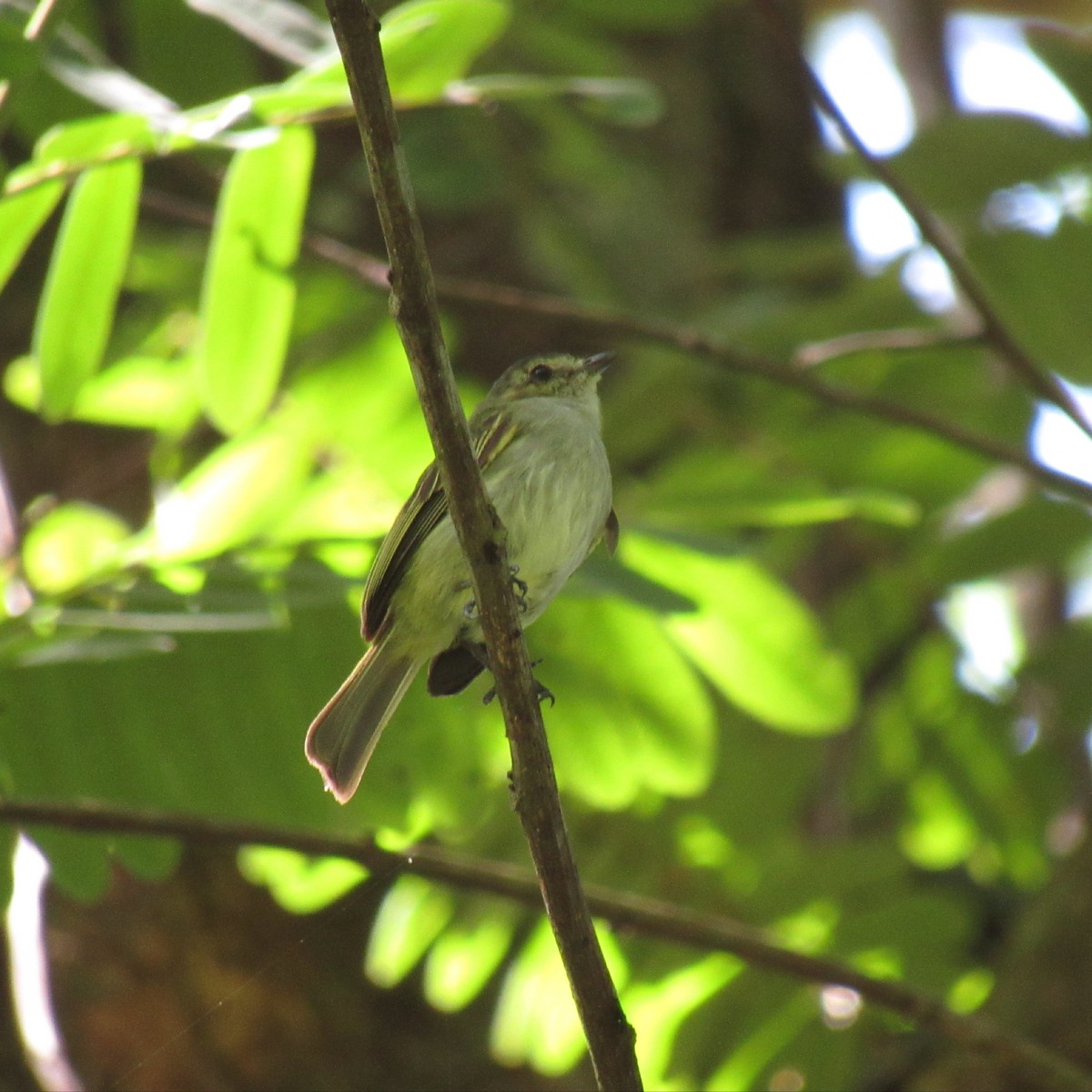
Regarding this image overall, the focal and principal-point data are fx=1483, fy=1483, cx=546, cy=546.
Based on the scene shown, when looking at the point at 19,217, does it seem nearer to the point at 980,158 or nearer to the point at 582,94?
the point at 582,94

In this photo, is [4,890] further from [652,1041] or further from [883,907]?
[883,907]

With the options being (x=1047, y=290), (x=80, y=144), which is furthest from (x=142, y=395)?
(x=1047, y=290)

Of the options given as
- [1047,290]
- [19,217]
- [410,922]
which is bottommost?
[410,922]

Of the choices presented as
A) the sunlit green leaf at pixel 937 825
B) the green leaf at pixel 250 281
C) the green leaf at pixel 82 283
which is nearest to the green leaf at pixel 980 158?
the sunlit green leaf at pixel 937 825

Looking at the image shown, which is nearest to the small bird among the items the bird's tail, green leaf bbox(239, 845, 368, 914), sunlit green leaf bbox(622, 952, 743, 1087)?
the bird's tail

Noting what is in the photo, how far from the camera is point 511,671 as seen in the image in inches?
83.0

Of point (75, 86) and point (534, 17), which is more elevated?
point (75, 86)

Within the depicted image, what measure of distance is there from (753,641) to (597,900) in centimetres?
87

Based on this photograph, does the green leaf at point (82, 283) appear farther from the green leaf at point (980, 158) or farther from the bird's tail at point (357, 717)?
the green leaf at point (980, 158)

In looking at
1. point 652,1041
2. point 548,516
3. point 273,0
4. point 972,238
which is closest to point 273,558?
point 548,516

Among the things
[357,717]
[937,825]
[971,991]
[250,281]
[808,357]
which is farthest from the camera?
[937,825]

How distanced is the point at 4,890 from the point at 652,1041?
1655 mm

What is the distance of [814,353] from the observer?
395cm

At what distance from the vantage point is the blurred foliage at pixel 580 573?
301cm
